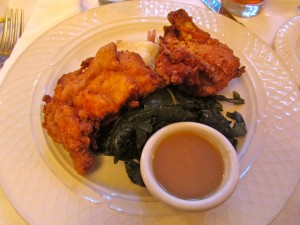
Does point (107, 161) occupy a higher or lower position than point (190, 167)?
lower

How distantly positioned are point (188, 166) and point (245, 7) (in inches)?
96.5

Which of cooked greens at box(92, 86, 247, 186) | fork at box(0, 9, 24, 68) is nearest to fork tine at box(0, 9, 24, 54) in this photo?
fork at box(0, 9, 24, 68)

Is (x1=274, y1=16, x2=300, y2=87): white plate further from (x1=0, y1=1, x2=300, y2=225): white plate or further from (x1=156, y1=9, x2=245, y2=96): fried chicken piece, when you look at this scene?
(x1=156, y1=9, x2=245, y2=96): fried chicken piece

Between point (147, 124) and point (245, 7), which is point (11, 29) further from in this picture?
point (245, 7)

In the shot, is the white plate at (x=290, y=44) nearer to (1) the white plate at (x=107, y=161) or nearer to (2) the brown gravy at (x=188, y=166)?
(1) the white plate at (x=107, y=161)

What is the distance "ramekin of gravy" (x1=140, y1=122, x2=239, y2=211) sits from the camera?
5.92 ft

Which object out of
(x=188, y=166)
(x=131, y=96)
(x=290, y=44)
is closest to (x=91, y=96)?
(x=131, y=96)

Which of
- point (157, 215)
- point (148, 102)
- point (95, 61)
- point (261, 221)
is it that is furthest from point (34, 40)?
point (261, 221)

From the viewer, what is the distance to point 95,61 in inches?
98.0

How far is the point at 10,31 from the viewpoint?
129 inches

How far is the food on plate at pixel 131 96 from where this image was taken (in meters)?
2.25

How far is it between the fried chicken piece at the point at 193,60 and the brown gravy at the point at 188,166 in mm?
633

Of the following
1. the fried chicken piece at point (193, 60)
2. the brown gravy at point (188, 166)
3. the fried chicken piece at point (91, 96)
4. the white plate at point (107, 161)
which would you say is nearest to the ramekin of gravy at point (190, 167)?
the brown gravy at point (188, 166)

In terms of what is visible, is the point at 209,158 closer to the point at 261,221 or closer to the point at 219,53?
the point at 261,221
